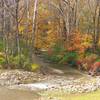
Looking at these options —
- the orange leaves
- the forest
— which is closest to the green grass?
the forest

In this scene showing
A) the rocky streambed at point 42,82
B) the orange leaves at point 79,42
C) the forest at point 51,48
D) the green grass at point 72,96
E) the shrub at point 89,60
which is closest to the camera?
the green grass at point 72,96

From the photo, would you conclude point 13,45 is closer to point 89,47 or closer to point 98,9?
point 89,47

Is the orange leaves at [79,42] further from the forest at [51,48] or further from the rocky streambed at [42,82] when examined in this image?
the rocky streambed at [42,82]

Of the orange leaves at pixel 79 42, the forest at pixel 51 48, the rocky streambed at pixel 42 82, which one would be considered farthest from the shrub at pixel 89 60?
the rocky streambed at pixel 42 82

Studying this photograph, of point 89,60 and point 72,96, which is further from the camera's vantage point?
point 89,60

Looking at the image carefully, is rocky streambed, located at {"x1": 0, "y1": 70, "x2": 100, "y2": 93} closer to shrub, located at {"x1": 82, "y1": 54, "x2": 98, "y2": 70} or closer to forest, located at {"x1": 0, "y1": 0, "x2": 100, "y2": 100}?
forest, located at {"x1": 0, "y1": 0, "x2": 100, "y2": 100}

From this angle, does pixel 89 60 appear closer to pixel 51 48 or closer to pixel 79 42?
pixel 79 42

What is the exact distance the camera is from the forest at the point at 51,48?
2128cm

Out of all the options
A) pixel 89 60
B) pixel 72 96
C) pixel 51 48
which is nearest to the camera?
pixel 72 96

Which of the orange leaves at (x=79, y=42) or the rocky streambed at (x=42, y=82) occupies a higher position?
the orange leaves at (x=79, y=42)

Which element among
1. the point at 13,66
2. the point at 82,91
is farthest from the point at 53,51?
the point at 82,91

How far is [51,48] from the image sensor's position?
38.0 metres

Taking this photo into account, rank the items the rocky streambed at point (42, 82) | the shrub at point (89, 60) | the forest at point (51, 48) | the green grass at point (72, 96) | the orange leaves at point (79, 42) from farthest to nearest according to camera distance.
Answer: the orange leaves at point (79, 42)
the shrub at point (89, 60)
the forest at point (51, 48)
the rocky streambed at point (42, 82)
the green grass at point (72, 96)

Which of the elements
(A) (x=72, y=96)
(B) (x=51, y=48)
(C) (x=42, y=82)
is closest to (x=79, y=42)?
(B) (x=51, y=48)
